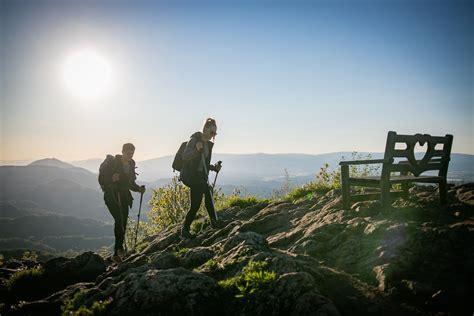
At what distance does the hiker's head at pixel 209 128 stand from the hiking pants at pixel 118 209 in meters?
3.32

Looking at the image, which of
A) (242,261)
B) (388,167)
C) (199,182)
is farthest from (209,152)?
(388,167)

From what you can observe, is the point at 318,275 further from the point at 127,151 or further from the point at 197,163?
the point at 127,151

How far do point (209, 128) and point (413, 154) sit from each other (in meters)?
5.45

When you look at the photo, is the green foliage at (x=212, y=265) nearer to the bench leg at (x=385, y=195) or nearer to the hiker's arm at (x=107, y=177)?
the bench leg at (x=385, y=195)

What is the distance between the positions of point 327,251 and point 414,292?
2.14m

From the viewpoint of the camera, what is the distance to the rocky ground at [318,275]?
4.71m

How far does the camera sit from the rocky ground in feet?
15.5

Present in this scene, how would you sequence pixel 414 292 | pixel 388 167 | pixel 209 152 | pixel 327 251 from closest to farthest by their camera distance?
pixel 414 292
pixel 327 251
pixel 388 167
pixel 209 152

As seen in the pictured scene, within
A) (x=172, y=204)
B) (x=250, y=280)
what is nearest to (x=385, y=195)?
(x=250, y=280)

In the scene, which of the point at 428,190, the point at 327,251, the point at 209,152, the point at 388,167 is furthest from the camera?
the point at 209,152

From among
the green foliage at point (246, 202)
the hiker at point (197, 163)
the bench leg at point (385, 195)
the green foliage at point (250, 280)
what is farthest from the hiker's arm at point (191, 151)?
the green foliage at point (246, 202)

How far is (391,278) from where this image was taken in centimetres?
521

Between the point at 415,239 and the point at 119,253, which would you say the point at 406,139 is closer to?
the point at 415,239

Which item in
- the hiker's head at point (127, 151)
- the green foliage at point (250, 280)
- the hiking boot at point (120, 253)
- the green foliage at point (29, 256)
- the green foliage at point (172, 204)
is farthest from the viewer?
the green foliage at point (172, 204)
